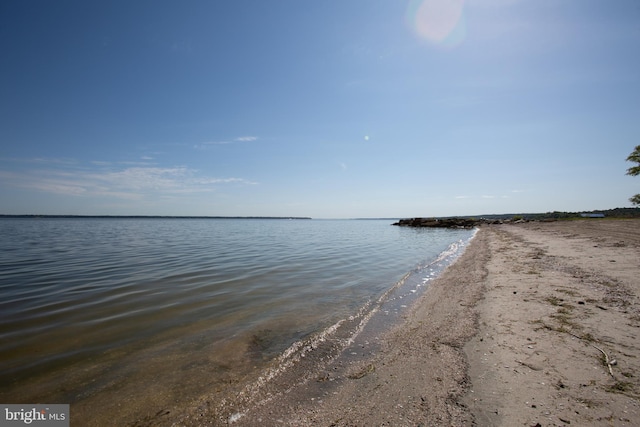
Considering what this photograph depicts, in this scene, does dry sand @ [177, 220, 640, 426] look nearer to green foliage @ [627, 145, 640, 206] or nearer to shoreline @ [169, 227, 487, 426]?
shoreline @ [169, 227, 487, 426]

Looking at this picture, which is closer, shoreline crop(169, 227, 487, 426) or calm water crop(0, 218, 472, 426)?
shoreline crop(169, 227, 487, 426)

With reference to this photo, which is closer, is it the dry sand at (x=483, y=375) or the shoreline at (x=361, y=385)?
the dry sand at (x=483, y=375)

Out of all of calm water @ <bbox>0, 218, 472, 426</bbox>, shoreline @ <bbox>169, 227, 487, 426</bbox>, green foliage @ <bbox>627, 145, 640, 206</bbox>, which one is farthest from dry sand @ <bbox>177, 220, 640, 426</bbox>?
green foliage @ <bbox>627, 145, 640, 206</bbox>

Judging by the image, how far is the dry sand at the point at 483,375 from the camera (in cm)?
316

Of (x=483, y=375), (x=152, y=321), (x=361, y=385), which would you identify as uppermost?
(x=483, y=375)

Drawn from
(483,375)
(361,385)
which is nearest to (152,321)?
(361,385)

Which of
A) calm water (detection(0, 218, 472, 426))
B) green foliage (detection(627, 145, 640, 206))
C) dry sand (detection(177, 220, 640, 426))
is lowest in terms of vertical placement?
calm water (detection(0, 218, 472, 426))

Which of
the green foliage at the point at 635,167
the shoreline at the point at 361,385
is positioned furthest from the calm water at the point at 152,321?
→ the green foliage at the point at 635,167

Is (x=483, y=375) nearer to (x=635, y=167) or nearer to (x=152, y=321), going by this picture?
(x=152, y=321)

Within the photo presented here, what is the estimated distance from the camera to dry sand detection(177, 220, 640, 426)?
10.4ft

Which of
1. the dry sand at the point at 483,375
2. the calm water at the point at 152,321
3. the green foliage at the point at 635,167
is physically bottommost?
the calm water at the point at 152,321

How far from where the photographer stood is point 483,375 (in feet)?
12.9

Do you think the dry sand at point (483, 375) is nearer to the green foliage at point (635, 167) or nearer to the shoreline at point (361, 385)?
the shoreline at point (361, 385)

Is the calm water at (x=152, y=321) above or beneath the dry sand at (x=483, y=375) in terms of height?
beneath
